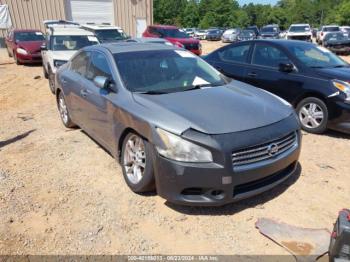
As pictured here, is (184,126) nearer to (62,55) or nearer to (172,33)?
(62,55)

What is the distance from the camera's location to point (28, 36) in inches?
619

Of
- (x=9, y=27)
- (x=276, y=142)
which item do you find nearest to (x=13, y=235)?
(x=276, y=142)

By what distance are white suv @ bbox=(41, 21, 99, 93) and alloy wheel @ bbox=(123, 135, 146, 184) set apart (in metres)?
6.06

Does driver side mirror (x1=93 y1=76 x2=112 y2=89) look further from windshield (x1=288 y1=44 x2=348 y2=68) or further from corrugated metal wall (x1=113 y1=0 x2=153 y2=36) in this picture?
corrugated metal wall (x1=113 y1=0 x2=153 y2=36)

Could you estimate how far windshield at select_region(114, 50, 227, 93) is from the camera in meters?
4.04

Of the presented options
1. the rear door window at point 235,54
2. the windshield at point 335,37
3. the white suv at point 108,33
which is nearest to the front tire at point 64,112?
the rear door window at point 235,54

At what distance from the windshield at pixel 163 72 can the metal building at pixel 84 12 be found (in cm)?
2178

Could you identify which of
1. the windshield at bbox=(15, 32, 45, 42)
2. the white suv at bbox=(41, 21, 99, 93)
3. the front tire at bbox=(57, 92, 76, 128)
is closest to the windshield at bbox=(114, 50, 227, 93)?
the front tire at bbox=(57, 92, 76, 128)

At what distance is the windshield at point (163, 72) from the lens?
4035 mm

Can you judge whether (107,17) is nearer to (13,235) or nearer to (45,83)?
(45,83)

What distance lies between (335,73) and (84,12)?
22.4 m

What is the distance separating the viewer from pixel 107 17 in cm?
2544

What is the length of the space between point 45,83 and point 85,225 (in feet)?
28.5

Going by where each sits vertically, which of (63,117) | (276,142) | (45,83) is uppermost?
(276,142)
